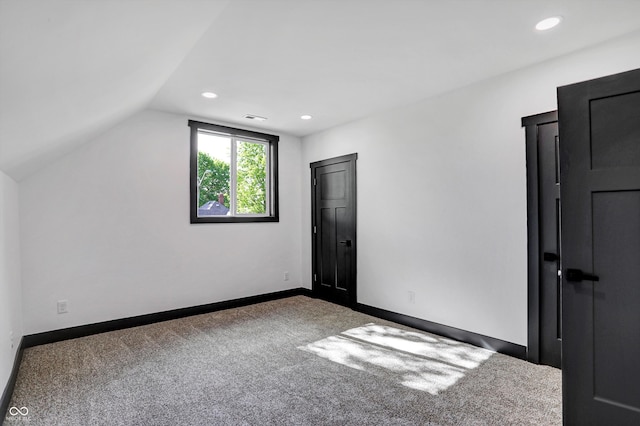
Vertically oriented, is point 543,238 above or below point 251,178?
below

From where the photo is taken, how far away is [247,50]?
8.39ft

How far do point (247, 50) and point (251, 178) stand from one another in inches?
101

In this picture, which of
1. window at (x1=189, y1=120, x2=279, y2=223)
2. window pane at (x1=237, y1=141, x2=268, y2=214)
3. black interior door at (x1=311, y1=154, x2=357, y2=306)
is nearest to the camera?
window at (x1=189, y1=120, x2=279, y2=223)

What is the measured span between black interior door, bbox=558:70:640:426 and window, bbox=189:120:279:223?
3.81 metres

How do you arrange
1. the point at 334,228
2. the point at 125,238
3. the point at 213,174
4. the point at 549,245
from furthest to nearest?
the point at 334,228, the point at 213,174, the point at 125,238, the point at 549,245

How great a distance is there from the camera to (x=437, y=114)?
3580 mm

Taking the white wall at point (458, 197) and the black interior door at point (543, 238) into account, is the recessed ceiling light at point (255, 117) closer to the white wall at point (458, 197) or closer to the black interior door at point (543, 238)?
the white wall at point (458, 197)

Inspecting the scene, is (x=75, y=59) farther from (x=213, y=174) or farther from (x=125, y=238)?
(x=213, y=174)

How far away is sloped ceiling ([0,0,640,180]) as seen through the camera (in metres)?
1.31

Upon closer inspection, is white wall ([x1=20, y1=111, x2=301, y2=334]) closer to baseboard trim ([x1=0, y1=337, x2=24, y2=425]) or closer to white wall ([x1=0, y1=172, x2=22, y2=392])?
white wall ([x1=0, y1=172, x2=22, y2=392])

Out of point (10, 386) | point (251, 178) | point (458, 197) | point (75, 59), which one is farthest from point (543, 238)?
→ point (10, 386)

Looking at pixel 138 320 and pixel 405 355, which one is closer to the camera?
pixel 405 355

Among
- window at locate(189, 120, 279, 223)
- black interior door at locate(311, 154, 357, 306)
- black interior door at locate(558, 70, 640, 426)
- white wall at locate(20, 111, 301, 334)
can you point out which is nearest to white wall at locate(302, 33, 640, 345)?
black interior door at locate(311, 154, 357, 306)

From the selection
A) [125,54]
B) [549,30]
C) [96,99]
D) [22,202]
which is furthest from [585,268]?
[22,202]
